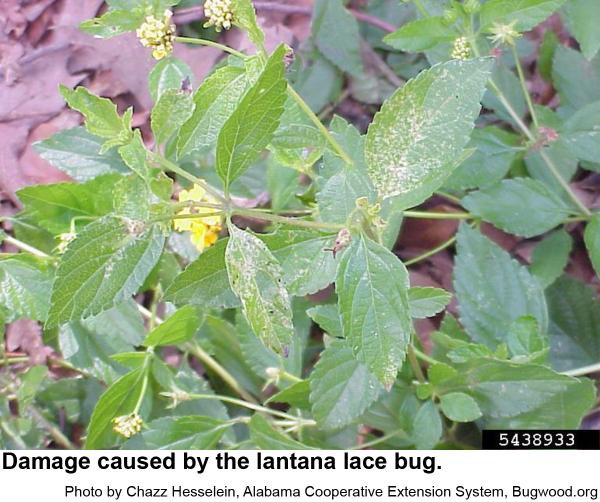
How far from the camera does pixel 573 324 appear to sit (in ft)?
3.41

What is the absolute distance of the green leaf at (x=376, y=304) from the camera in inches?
24.1

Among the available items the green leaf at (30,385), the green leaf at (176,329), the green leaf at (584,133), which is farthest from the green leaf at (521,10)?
the green leaf at (30,385)

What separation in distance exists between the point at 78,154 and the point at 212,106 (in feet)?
1.54

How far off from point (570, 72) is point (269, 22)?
21.0 inches

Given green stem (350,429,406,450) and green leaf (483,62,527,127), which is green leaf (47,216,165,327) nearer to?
green stem (350,429,406,450)

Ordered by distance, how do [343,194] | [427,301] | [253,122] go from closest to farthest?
[253,122]
[343,194]
[427,301]

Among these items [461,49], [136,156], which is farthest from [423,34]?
[136,156]

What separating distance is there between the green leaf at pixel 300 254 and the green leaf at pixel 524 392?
257mm

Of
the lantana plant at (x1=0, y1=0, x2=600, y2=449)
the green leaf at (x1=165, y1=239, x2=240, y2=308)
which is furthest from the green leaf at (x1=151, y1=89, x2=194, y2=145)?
the green leaf at (x1=165, y1=239, x2=240, y2=308)

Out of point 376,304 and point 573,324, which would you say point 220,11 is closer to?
point 376,304

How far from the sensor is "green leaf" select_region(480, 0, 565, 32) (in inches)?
32.7

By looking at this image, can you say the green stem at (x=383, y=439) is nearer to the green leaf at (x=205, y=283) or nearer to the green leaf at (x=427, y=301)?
the green leaf at (x=427, y=301)

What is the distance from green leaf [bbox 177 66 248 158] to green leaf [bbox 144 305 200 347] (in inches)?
11.2
